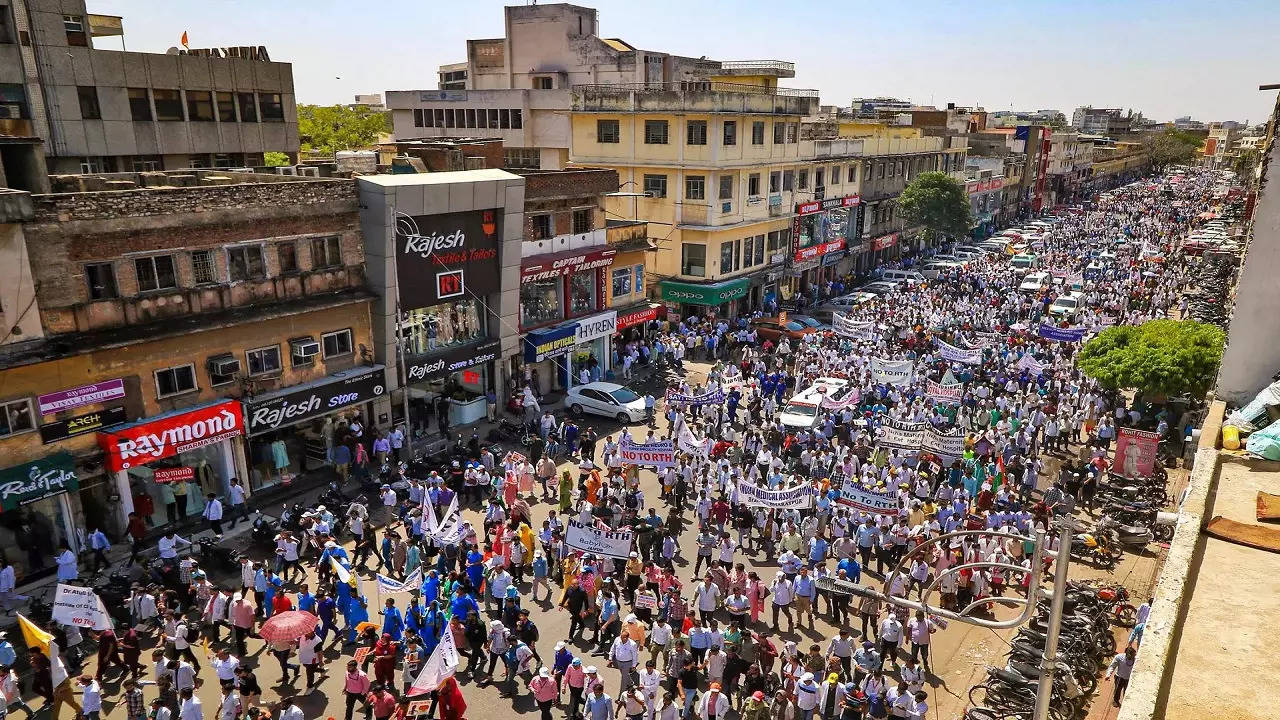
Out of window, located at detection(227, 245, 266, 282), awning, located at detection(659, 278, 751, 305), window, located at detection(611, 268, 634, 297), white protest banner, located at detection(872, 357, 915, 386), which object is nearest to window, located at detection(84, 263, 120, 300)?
window, located at detection(227, 245, 266, 282)

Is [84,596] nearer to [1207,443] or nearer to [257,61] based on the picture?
[1207,443]

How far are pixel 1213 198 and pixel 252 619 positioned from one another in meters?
128

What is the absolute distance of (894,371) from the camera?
2897 cm

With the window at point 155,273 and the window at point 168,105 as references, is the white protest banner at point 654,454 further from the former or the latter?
the window at point 168,105

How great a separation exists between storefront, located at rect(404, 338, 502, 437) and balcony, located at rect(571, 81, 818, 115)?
58.5ft

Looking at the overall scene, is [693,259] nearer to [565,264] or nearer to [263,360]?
[565,264]

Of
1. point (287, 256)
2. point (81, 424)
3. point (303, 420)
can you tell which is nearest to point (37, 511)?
point (81, 424)

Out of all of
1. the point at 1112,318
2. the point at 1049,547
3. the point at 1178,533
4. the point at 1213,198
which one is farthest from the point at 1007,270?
the point at 1213,198

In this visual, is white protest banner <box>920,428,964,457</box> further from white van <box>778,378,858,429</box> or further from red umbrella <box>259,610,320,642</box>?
red umbrella <box>259,610,320,642</box>

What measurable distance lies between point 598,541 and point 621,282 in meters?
21.2

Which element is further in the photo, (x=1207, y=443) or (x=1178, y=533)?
(x=1207, y=443)

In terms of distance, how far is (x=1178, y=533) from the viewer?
32.0 feet

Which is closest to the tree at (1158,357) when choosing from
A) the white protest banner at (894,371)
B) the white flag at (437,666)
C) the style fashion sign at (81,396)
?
the white protest banner at (894,371)

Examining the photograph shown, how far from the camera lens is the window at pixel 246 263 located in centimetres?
2261
